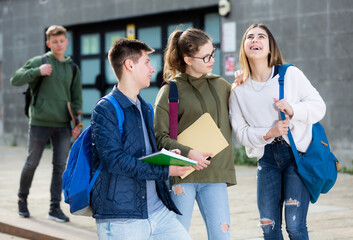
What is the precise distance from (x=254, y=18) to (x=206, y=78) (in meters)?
7.68

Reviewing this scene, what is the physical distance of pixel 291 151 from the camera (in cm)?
424

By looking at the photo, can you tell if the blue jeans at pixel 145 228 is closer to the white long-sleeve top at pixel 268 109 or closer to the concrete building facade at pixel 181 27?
the white long-sleeve top at pixel 268 109

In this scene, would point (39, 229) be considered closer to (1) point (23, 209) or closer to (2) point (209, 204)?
(1) point (23, 209)

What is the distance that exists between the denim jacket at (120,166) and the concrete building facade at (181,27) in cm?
270

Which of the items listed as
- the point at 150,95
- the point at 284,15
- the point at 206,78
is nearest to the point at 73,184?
the point at 206,78

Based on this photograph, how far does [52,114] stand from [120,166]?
3435 mm

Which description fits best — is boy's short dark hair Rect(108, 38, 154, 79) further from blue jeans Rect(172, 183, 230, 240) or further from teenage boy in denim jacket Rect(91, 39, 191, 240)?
blue jeans Rect(172, 183, 230, 240)

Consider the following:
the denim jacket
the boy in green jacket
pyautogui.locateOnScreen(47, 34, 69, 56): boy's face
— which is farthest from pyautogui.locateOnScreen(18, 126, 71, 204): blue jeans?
the denim jacket

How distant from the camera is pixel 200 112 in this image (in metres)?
4.21

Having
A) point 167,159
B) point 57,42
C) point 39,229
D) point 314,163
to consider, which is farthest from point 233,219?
point 167,159

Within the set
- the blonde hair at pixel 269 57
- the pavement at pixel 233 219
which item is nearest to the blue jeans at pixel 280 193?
the blonde hair at pixel 269 57

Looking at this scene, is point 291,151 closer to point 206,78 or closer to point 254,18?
point 206,78

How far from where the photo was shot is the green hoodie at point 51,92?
A: 22.4 ft

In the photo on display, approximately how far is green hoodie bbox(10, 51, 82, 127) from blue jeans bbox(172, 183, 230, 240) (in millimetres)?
2937
